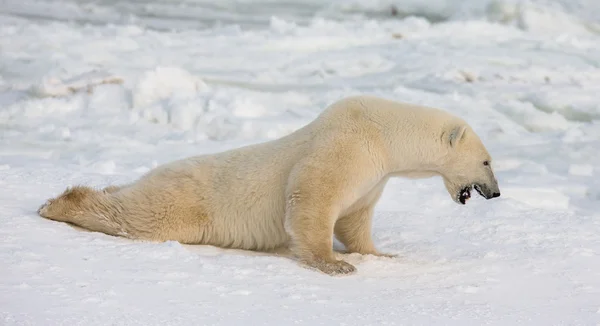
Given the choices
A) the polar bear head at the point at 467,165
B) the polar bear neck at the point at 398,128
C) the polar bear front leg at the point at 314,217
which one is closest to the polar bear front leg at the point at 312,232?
the polar bear front leg at the point at 314,217

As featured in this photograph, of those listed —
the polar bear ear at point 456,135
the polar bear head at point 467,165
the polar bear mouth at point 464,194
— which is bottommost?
the polar bear mouth at point 464,194

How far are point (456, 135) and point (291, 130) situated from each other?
3468 mm

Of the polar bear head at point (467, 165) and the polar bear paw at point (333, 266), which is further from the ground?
the polar bear head at point (467, 165)

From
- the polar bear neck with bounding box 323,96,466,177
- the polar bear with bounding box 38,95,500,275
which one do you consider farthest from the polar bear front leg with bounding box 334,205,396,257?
the polar bear neck with bounding box 323,96,466,177

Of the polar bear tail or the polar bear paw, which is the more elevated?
the polar bear tail

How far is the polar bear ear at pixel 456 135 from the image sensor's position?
423 cm

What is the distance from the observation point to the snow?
10.7 ft

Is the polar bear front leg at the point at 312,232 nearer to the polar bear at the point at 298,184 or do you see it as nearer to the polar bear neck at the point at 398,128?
the polar bear at the point at 298,184

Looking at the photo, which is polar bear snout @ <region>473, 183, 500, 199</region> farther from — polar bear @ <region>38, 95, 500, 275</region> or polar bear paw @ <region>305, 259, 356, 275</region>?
polar bear paw @ <region>305, 259, 356, 275</region>

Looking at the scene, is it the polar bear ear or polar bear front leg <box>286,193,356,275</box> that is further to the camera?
the polar bear ear

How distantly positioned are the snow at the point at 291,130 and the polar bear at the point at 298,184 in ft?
0.55

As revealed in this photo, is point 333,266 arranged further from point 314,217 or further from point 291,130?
point 291,130

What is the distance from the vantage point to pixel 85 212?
4172mm

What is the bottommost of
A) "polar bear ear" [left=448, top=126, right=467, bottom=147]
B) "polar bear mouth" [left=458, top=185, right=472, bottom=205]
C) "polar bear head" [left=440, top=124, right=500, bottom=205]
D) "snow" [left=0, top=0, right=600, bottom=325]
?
"snow" [left=0, top=0, right=600, bottom=325]
